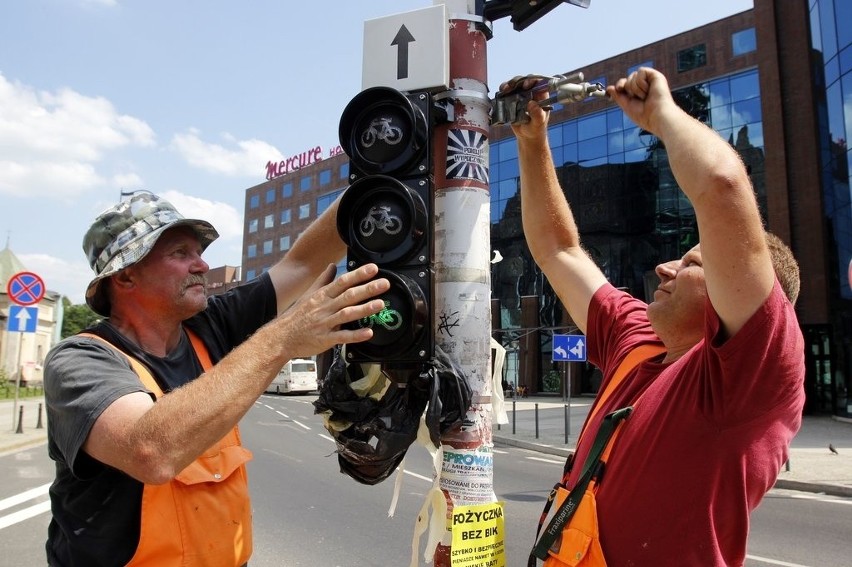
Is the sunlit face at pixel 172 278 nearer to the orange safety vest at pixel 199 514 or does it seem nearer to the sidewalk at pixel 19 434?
the orange safety vest at pixel 199 514

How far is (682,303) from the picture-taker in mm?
2285

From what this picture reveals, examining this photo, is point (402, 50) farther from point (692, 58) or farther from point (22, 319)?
point (692, 58)

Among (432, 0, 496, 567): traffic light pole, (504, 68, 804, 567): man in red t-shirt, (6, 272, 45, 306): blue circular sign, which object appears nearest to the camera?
(504, 68, 804, 567): man in red t-shirt

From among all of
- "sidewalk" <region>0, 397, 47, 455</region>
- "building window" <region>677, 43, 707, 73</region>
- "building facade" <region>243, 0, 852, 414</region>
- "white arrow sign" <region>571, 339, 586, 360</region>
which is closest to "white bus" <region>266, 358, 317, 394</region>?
"building facade" <region>243, 0, 852, 414</region>

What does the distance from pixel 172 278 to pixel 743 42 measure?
3477cm

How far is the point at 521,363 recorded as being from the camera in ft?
124

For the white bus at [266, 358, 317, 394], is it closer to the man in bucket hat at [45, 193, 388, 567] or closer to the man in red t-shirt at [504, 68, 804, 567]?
the man in bucket hat at [45, 193, 388, 567]

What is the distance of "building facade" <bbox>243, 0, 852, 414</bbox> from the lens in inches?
843

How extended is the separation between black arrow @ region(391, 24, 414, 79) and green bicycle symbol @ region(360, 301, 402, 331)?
0.88 meters

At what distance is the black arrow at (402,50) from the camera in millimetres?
2279

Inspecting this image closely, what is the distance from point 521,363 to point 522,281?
4.85 m

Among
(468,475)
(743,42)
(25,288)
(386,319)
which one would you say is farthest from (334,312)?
(743,42)

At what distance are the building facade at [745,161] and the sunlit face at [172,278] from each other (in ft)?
52.9

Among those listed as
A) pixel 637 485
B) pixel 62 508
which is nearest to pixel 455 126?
pixel 637 485
